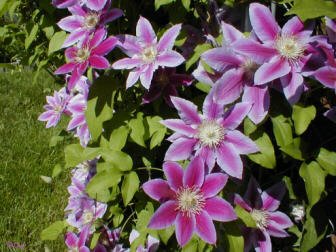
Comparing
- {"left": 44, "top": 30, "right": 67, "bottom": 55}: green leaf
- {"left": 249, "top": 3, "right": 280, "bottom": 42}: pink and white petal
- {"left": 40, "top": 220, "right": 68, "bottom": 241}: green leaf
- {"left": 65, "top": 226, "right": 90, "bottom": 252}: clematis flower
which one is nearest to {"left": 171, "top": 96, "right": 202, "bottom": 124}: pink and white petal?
{"left": 249, "top": 3, "right": 280, "bottom": 42}: pink and white petal

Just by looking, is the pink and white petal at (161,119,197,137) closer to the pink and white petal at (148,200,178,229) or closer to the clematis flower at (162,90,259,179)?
the clematis flower at (162,90,259,179)

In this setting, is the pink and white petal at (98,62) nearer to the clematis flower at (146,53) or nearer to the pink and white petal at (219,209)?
the clematis flower at (146,53)

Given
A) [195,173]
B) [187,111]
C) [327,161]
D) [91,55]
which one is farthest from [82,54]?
[327,161]

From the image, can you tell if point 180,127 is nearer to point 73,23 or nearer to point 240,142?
point 240,142

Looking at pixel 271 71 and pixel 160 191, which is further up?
pixel 271 71

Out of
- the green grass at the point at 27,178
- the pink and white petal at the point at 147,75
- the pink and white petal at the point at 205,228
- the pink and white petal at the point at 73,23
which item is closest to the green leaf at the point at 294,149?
the pink and white petal at the point at 205,228

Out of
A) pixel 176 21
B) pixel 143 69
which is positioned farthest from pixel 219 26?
pixel 143 69
